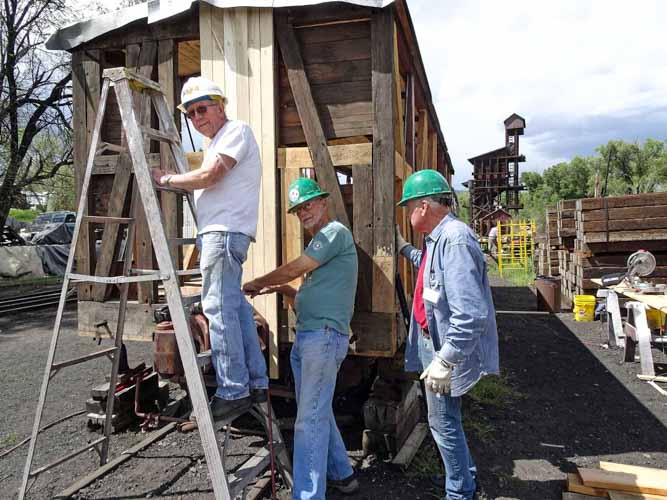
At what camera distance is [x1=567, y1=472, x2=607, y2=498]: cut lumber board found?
10.8ft

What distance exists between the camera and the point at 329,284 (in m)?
3.13

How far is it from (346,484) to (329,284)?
1.51m

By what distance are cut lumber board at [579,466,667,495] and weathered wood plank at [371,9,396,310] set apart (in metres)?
1.86

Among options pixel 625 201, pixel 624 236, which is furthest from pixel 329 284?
pixel 625 201

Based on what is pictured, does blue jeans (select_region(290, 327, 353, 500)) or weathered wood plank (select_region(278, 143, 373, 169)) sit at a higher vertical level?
weathered wood plank (select_region(278, 143, 373, 169))

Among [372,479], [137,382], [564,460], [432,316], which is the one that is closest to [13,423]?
[137,382]

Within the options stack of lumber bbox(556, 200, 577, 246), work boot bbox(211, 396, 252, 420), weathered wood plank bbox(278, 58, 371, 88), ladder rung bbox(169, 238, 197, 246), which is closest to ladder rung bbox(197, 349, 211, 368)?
work boot bbox(211, 396, 252, 420)

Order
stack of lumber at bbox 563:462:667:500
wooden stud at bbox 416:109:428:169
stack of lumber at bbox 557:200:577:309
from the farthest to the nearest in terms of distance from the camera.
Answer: stack of lumber at bbox 557:200:577:309 → wooden stud at bbox 416:109:428:169 → stack of lumber at bbox 563:462:667:500

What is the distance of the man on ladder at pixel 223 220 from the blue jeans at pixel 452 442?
1.21m

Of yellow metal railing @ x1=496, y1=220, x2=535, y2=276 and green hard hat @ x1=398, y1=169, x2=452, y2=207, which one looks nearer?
green hard hat @ x1=398, y1=169, x2=452, y2=207

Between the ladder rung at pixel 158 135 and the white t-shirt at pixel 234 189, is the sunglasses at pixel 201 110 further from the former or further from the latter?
the ladder rung at pixel 158 135

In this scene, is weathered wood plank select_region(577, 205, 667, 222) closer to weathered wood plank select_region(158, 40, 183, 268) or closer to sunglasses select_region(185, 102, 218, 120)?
weathered wood plank select_region(158, 40, 183, 268)

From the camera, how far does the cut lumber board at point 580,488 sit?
10.8 ft

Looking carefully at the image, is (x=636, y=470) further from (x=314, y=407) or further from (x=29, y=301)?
(x=29, y=301)
